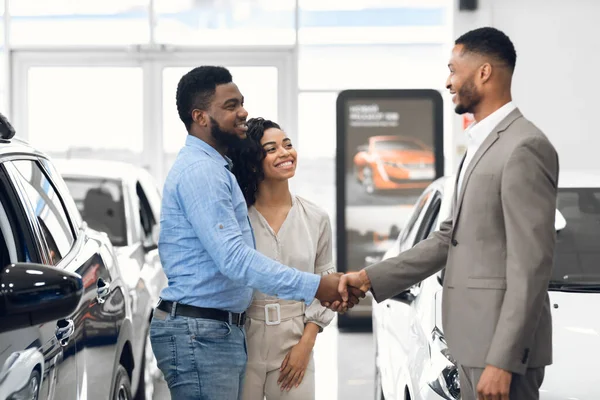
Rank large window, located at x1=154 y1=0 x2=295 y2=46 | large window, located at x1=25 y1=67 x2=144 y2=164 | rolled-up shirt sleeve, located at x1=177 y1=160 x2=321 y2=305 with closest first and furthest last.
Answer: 1. rolled-up shirt sleeve, located at x1=177 y1=160 x2=321 y2=305
2. large window, located at x1=154 y1=0 x2=295 y2=46
3. large window, located at x1=25 y1=67 x2=144 y2=164

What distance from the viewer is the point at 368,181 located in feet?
30.2

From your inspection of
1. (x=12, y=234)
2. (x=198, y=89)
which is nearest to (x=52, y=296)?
(x=12, y=234)

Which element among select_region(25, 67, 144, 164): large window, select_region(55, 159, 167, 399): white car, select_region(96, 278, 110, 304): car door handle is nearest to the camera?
select_region(96, 278, 110, 304): car door handle

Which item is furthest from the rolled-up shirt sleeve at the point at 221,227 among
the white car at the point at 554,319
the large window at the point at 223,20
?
the large window at the point at 223,20

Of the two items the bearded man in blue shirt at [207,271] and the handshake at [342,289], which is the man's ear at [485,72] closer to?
the bearded man in blue shirt at [207,271]

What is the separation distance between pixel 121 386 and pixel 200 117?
1237 millimetres

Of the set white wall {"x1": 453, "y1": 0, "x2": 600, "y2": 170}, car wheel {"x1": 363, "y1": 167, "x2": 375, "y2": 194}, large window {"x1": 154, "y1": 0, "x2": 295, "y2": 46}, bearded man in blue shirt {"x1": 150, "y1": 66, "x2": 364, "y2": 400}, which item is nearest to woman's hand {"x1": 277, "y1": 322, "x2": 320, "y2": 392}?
bearded man in blue shirt {"x1": 150, "y1": 66, "x2": 364, "y2": 400}

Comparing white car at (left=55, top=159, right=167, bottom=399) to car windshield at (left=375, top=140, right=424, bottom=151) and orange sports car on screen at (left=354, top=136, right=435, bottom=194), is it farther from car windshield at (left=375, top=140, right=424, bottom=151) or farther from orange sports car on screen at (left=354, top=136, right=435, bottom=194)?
car windshield at (left=375, top=140, right=424, bottom=151)

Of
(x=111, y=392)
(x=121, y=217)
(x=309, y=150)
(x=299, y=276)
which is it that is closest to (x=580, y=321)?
(x=299, y=276)

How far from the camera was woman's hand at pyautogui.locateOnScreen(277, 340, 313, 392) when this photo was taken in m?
3.41

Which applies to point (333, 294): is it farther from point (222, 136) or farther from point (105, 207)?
point (105, 207)

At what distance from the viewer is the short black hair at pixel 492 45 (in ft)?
9.40

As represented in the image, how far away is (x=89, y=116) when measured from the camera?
34.4ft

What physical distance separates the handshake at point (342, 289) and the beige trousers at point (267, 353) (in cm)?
17
